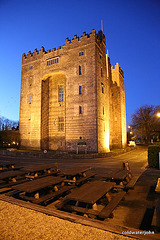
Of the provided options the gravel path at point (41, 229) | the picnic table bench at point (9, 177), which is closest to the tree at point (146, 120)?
the picnic table bench at point (9, 177)

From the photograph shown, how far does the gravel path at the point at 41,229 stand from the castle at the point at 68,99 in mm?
20200

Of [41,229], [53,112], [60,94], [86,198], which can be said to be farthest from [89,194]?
[60,94]

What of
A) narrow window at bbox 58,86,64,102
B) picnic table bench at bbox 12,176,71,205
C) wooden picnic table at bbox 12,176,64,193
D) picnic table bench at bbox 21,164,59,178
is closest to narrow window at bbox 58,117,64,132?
narrow window at bbox 58,86,64,102

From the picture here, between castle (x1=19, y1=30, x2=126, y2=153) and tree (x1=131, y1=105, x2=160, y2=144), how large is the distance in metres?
14.4

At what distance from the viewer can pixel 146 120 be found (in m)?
47.8

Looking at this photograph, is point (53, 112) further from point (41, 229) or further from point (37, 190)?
point (41, 229)

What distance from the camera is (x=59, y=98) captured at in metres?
31.0

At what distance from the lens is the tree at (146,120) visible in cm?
4678

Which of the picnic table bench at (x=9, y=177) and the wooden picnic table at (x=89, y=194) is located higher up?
the wooden picnic table at (x=89, y=194)

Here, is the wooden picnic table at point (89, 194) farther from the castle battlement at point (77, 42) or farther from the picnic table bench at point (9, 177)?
the castle battlement at point (77, 42)

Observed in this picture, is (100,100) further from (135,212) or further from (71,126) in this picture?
(135,212)

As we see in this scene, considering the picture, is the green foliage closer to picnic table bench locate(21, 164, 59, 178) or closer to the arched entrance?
picnic table bench locate(21, 164, 59, 178)

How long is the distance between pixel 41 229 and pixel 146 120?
4960cm

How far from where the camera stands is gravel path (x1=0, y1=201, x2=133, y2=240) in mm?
2777
